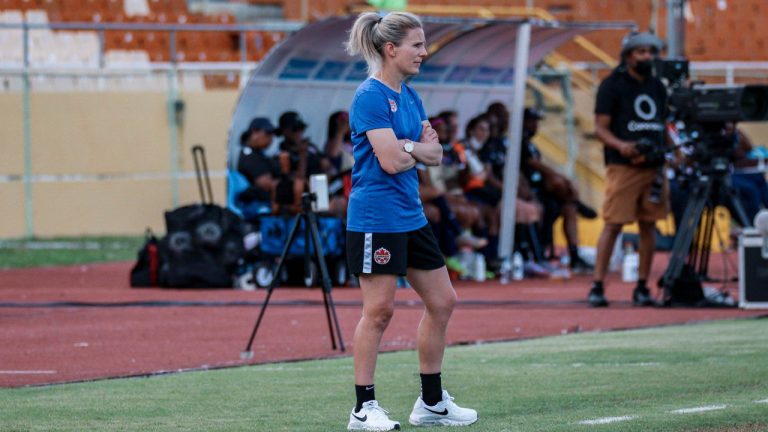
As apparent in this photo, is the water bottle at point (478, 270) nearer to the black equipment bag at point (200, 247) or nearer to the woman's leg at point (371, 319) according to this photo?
the black equipment bag at point (200, 247)

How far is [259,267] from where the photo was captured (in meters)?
16.9

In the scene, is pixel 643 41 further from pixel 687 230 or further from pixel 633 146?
pixel 687 230

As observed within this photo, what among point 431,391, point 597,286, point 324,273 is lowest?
point 597,286

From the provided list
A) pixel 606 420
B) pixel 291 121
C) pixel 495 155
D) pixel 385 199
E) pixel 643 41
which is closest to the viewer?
pixel 385 199

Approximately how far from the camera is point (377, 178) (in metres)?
7.08

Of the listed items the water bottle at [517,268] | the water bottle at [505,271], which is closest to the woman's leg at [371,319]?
the water bottle at [505,271]

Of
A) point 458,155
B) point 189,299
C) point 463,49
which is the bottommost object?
point 189,299

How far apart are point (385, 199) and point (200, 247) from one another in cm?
1003

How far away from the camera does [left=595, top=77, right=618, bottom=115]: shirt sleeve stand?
14031 mm

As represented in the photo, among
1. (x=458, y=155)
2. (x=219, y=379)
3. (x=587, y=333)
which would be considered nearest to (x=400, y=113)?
(x=219, y=379)

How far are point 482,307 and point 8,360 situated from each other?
5198 mm

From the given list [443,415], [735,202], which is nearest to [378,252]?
[443,415]

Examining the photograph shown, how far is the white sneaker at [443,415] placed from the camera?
7246 millimetres

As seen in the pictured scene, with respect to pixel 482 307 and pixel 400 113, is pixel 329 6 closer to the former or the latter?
pixel 482 307
